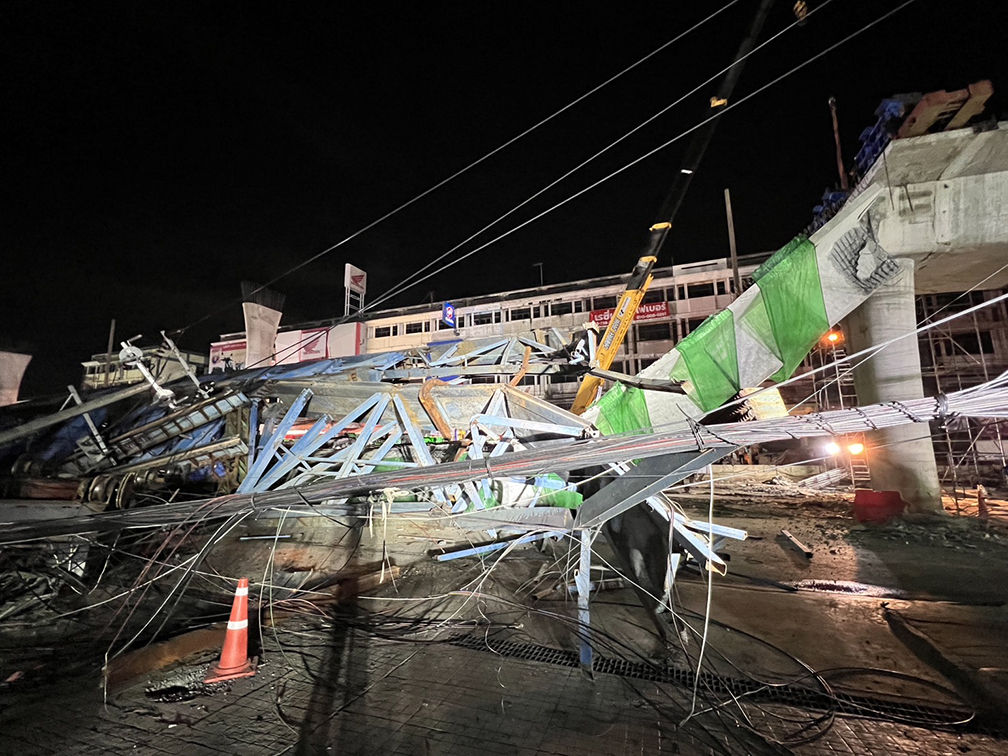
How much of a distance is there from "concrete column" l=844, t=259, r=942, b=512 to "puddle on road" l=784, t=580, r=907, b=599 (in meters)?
6.62

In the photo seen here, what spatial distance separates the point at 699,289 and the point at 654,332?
5.05 meters

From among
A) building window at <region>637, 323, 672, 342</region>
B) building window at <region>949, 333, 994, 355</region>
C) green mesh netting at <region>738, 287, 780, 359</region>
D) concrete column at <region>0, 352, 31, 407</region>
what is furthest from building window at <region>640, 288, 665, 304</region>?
concrete column at <region>0, 352, 31, 407</region>

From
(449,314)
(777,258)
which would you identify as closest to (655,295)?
(449,314)

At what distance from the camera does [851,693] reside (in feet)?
12.5

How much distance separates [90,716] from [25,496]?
556 cm

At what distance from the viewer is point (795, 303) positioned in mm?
6586

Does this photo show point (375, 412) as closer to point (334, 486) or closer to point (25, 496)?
point (334, 486)

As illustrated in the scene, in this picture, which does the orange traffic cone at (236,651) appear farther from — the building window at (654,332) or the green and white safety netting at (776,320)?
the building window at (654,332)

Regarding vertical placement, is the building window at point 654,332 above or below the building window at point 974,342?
above

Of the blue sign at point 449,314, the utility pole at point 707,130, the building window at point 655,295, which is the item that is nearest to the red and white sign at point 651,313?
the building window at point 655,295

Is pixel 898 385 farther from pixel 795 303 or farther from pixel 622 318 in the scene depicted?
pixel 795 303

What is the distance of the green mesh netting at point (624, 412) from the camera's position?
742cm

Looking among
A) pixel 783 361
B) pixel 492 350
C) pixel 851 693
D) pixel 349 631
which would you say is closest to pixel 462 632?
pixel 349 631

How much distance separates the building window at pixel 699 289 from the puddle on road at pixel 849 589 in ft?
109
